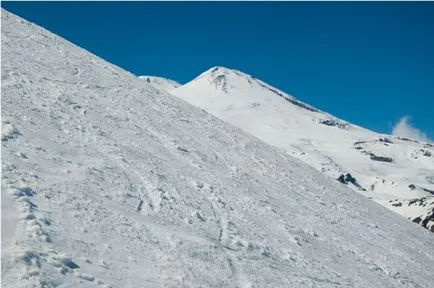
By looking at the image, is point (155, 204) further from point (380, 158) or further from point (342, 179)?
point (380, 158)

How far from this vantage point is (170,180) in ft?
61.9

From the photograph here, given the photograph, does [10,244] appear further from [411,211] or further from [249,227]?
[411,211]

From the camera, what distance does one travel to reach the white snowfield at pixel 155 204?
11570mm

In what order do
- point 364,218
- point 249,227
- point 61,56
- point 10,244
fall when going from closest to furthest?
1. point 10,244
2. point 249,227
3. point 364,218
4. point 61,56

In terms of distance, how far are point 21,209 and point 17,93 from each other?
10905 mm

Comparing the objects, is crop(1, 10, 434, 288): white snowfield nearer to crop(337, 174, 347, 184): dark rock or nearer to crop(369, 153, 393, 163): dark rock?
crop(337, 174, 347, 184): dark rock

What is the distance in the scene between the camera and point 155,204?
15.9 metres

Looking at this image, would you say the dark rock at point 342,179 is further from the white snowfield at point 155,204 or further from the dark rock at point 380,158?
the white snowfield at point 155,204

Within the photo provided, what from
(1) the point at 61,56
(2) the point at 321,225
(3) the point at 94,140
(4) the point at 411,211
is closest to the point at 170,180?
(3) the point at 94,140

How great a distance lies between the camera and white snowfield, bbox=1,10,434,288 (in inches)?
456

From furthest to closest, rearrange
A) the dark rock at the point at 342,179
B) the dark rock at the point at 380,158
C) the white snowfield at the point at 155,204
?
the dark rock at the point at 380,158, the dark rock at the point at 342,179, the white snowfield at the point at 155,204

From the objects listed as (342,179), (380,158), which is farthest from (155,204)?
(380,158)

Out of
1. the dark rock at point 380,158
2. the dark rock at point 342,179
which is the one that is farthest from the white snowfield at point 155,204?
the dark rock at point 380,158

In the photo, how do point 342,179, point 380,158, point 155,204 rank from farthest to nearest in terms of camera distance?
1. point 380,158
2. point 342,179
3. point 155,204
